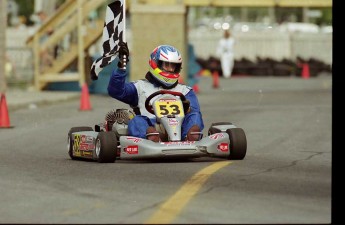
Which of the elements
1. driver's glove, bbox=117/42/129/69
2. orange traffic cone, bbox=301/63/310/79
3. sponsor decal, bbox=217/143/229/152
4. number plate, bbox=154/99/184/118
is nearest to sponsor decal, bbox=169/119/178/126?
number plate, bbox=154/99/184/118

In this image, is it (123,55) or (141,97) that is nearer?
(123,55)

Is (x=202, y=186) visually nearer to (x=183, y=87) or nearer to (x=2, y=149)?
(x=183, y=87)

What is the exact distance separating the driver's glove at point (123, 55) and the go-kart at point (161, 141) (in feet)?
1.93

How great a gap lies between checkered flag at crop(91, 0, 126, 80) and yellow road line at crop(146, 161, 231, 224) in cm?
238

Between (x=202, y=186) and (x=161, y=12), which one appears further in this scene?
(x=161, y=12)

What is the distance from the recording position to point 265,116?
2430 centimetres

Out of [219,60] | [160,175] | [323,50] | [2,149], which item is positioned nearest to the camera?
[160,175]

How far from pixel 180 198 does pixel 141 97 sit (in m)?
4.45

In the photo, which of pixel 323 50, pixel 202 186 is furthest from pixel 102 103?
pixel 323 50

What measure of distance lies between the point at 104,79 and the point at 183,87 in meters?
19.3

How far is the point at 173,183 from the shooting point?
11.7 m

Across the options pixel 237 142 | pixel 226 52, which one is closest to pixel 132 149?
pixel 237 142

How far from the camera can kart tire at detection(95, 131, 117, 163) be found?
A: 549 inches

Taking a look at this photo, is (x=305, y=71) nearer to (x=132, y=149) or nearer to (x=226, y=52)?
(x=226, y=52)
